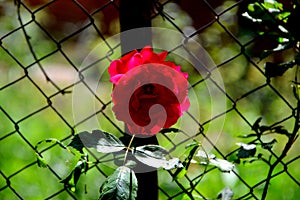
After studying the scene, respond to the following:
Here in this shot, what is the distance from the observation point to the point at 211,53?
3191mm

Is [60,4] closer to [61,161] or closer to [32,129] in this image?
[32,129]

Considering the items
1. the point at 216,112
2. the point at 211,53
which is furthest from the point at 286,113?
the point at 211,53

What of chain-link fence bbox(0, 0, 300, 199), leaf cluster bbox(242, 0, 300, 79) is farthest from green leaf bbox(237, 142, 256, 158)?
leaf cluster bbox(242, 0, 300, 79)

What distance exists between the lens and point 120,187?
1.22 meters

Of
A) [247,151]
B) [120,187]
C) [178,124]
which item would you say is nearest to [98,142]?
[120,187]

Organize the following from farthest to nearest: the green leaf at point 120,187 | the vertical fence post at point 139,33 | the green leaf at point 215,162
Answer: the vertical fence post at point 139,33, the green leaf at point 215,162, the green leaf at point 120,187

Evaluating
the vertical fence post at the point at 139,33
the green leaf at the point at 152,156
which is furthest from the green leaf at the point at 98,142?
the vertical fence post at the point at 139,33

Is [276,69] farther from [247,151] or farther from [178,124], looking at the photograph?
[178,124]

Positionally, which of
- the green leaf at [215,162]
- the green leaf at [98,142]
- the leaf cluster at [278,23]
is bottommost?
the green leaf at [215,162]

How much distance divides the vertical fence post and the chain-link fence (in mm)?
85

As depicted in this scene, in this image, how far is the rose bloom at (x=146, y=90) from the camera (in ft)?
4.06

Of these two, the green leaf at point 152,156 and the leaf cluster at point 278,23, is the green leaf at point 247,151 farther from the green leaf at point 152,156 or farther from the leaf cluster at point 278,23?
the green leaf at point 152,156

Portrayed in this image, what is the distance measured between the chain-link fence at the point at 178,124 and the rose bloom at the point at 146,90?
1.04 ft

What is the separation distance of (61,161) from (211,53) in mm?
1073
